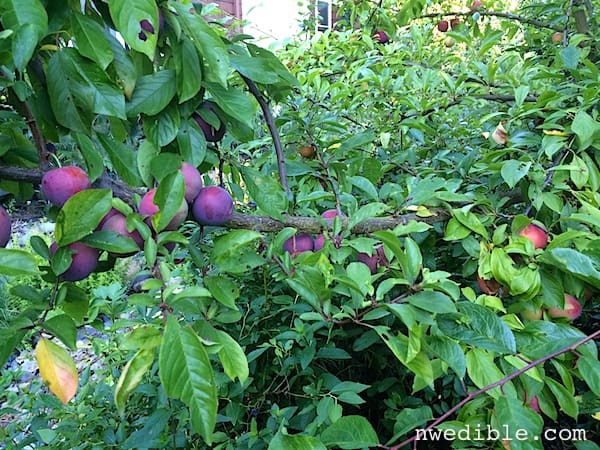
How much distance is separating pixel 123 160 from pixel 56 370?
28cm

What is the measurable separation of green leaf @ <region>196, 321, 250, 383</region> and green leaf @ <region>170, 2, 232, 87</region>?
317 mm

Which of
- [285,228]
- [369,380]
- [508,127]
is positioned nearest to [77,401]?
[369,380]

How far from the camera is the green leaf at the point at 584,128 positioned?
85 cm

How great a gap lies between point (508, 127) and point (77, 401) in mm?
1278

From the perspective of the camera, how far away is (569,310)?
2.61ft

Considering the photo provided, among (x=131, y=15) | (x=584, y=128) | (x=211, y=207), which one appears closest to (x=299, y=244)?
(x=211, y=207)

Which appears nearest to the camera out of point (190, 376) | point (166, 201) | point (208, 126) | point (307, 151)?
point (190, 376)

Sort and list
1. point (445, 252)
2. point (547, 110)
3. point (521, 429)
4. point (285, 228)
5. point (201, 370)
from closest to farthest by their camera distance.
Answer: point (201, 370), point (521, 429), point (285, 228), point (547, 110), point (445, 252)

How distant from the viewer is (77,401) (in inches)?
49.0

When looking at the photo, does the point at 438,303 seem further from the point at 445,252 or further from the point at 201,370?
the point at 445,252

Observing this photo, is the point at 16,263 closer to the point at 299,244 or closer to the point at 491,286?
the point at 299,244

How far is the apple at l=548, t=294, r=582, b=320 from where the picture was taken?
2.55ft

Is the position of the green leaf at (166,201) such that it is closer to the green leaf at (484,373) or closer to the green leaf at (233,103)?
the green leaf at (233,103)

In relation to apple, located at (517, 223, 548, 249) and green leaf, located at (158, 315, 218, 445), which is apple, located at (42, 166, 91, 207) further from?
apple, located at (517, 223, 548, 249)
